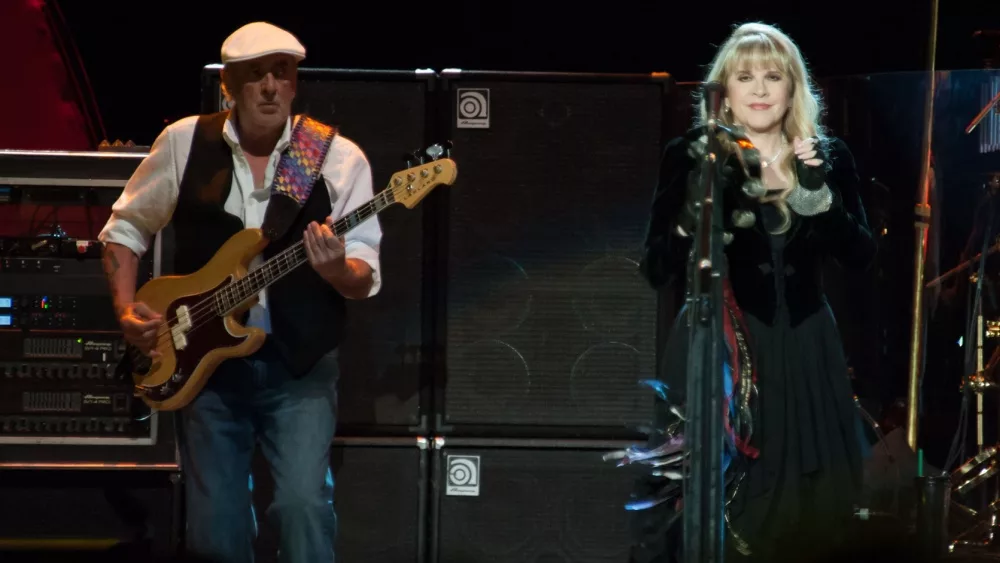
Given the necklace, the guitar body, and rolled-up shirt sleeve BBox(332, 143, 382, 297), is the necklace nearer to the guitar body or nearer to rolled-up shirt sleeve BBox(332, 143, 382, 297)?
rolled-up shirt sleeve BBox(332, 143, 382, 297)

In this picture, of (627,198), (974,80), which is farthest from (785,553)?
(974,80)

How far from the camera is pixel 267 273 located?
3.43 meters

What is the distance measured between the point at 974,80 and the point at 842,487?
231cm

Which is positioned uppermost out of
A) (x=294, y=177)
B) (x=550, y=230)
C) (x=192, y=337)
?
(x=294, y=177)

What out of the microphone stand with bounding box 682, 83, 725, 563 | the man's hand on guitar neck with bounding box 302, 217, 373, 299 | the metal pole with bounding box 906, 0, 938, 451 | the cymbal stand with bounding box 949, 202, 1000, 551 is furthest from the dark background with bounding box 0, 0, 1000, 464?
the microphone stand with bounding box 682, 83, 725, 563

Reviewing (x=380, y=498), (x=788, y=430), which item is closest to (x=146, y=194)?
(x=380, y=498)

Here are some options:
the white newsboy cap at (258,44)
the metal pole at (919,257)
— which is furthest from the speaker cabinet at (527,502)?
the metal pole at (919,257)

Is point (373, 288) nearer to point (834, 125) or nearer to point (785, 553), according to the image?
point (785, 553)

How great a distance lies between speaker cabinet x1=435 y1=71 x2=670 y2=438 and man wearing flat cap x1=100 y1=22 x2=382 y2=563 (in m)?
0.49

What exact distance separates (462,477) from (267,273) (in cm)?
97

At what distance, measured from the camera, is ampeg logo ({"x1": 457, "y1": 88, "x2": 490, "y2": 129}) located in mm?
3965

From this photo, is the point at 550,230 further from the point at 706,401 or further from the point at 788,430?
the point at 706,401

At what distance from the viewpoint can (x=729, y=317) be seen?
319 cm

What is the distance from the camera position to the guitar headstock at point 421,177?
3.49m
